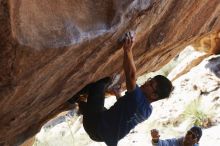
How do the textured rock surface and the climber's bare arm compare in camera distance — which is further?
the climber's bare arm

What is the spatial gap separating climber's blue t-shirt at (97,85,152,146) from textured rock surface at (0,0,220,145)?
50cm

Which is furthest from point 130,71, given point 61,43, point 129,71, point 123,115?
point 61,43

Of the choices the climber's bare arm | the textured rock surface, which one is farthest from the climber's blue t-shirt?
the textured rock surface

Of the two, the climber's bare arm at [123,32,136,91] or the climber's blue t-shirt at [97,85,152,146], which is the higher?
the climber's bare arm at [123,32,136,91]

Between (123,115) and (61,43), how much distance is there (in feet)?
3.77

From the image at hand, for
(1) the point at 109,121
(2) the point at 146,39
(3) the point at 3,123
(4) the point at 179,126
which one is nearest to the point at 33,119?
(3) the point at 3,123

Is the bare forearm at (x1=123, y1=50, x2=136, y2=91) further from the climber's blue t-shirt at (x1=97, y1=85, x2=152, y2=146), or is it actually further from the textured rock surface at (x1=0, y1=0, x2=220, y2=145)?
the textured rock surface at (x1=0, y1=0, x2=220, y2=145)

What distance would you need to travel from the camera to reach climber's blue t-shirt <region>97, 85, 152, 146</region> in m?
4.12

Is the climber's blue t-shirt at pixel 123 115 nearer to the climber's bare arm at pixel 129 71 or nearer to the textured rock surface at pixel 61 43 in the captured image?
the climber's bare arm at pixel 129 71

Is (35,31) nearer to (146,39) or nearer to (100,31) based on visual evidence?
(100,31)

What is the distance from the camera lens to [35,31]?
3.34 m

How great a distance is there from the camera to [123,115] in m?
4.25

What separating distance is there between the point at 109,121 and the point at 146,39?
3.92 ft

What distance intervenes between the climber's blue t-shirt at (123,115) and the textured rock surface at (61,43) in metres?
0.50
